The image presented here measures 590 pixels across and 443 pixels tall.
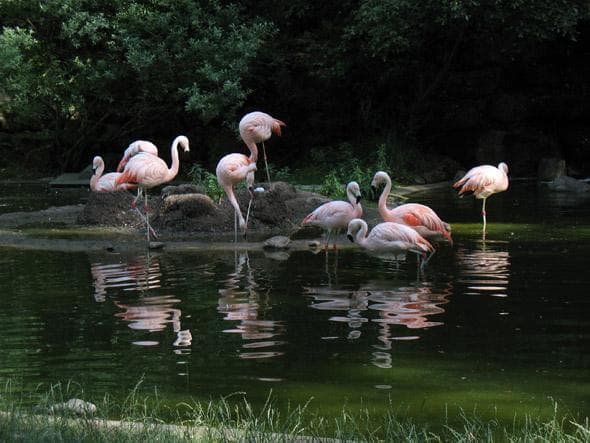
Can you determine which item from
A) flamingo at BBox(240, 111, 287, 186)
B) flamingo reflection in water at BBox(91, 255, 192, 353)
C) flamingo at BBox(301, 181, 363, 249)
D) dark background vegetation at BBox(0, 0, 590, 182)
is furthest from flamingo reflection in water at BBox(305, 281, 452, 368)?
dark background vegetation at BBox(0, 0, 590, 182)

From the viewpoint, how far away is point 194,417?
4.04 metres

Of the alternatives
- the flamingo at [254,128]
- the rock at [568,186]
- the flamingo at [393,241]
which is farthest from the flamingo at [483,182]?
the rock at [568,186]

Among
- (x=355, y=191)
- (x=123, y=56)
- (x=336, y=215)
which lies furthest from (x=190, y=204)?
(x=123, y=56)

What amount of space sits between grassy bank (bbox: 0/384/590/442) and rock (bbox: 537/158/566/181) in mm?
15505

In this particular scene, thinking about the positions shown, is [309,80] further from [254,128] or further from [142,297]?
[142,297]

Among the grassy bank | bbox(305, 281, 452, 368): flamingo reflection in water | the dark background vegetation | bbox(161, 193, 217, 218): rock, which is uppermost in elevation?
the dark background vegetation

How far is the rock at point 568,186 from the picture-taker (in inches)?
645

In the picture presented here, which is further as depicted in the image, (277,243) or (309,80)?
(309,80)

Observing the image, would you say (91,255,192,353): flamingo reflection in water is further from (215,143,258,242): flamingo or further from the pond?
(215,143,258,242): flamingo

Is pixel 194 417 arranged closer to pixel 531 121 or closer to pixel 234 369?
pixel 234 369

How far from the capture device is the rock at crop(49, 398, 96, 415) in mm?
3754

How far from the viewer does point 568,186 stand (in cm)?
1658

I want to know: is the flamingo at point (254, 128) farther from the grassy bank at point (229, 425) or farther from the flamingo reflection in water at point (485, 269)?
the grassy bank at point (229, 425)

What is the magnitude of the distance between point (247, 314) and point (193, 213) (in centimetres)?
506
